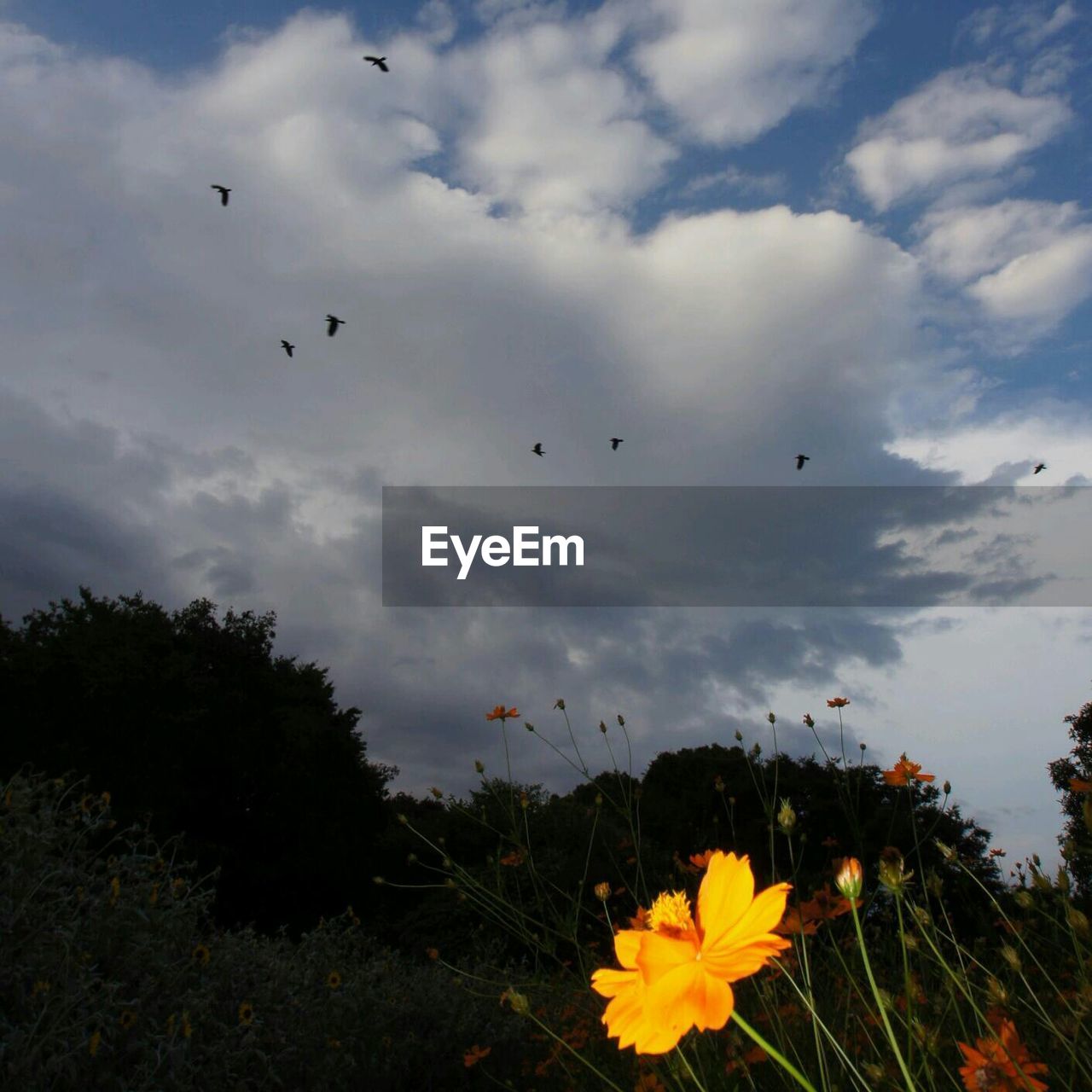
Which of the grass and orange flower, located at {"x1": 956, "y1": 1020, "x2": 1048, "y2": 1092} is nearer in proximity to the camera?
orange flower, located at {"x1": 956, "y1": 1020, "x2": 1048, "y2": 1092}

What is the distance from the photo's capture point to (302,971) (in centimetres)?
539

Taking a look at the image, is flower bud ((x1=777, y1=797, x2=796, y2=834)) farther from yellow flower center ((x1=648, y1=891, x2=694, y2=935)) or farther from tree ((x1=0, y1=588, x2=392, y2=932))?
tree ((x1=0, y1=588, x2=392, y2=932))

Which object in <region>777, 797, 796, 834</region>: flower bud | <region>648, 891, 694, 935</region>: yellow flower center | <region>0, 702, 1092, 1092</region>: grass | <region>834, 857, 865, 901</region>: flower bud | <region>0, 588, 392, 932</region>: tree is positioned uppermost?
<region>0, 588, 392, 932</region>: tree

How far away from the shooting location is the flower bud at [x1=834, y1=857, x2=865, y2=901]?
111 centimetres

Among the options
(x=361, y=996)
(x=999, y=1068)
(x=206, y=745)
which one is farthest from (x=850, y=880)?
(x=206, y=745)

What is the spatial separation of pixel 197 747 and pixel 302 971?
13.1 metres

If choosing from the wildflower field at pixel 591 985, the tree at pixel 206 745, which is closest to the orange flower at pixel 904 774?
the wildflower field at pixel 591 985

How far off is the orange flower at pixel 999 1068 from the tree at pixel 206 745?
1631 centimetres

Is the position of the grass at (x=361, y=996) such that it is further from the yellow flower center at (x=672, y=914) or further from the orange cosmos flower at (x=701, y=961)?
the orange cosmos flower at (x=701, y=961)

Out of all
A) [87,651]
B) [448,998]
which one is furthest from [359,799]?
[448,998]

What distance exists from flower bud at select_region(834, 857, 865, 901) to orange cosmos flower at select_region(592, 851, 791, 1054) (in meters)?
0.14

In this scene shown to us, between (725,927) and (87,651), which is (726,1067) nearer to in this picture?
(725,927)

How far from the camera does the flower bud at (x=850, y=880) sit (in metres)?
1.11

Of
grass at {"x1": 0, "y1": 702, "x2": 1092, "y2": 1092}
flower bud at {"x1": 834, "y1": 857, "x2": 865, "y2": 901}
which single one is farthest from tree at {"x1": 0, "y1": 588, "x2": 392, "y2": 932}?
flower bud at {"x1": 834, "y1": 857, "x2": 865, "y2": 901}
